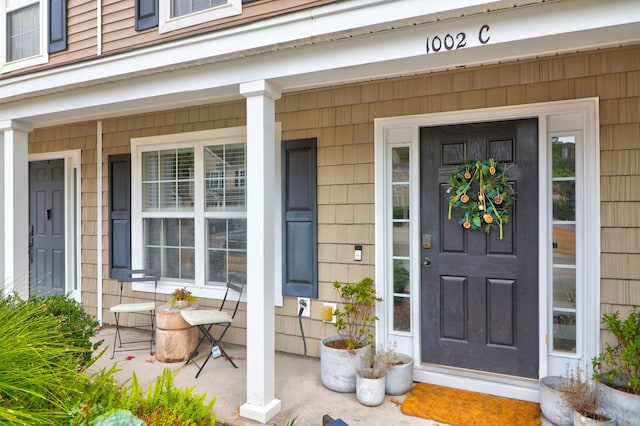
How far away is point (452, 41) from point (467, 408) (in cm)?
237

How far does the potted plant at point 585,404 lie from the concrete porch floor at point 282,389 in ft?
2.71

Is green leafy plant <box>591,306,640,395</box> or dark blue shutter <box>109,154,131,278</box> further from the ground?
dark blue shutter <box>109,154,131,278</box>

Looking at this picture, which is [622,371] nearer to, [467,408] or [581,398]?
[581,398]

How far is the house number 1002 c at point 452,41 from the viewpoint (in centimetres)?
223

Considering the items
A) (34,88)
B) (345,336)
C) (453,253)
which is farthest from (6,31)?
(453,253)

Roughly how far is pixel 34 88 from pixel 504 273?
426cm

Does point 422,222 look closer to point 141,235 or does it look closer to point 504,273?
point 504,273

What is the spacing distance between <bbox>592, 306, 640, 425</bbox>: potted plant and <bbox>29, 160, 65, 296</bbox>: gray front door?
5789mm

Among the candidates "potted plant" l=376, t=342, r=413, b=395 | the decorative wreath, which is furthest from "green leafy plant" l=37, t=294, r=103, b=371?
the decorative wreath

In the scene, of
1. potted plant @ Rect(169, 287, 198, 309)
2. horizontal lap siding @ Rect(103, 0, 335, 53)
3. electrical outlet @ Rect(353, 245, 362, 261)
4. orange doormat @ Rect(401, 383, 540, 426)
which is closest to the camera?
orange doormat @ Rect(401, 383, 540, 426)

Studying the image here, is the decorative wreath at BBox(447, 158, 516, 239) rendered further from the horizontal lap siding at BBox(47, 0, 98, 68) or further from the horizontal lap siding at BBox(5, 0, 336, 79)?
the horizontal lap siding at BBox(47, 0, 98, 68)

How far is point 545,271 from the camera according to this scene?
3.04 metres

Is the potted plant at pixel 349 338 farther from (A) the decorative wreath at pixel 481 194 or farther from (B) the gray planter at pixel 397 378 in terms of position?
(A) the decorative wreath at pixel 481 194

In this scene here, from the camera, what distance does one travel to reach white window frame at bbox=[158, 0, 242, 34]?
10.3ft
